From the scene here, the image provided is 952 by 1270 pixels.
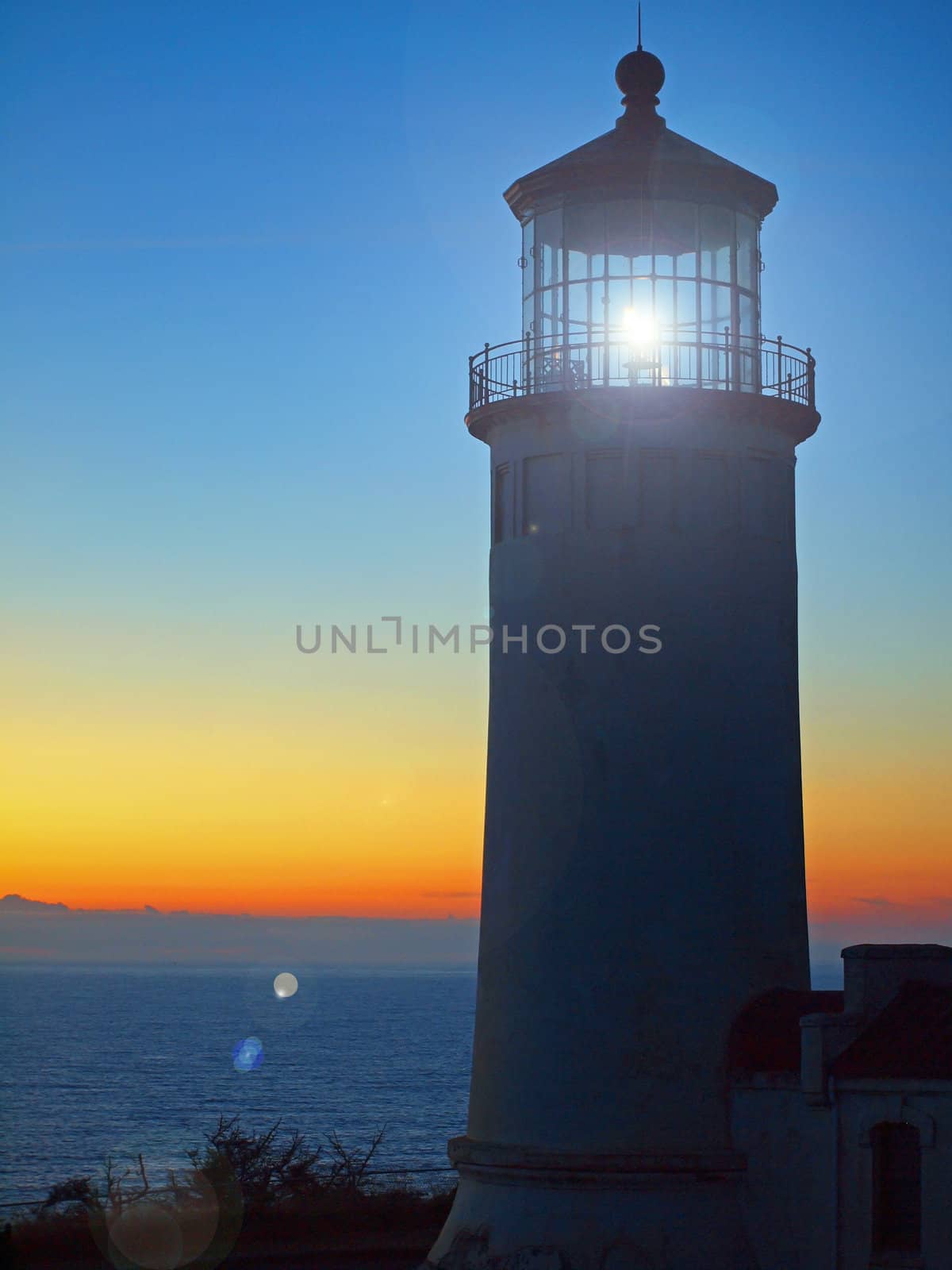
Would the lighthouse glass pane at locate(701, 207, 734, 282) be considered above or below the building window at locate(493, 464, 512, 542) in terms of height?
above

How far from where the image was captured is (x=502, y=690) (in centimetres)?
1966

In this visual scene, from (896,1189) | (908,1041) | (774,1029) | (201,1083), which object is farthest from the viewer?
(201,1083)

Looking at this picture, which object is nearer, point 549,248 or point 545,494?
point 545,494

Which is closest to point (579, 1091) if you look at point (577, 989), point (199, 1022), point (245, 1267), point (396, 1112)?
point (577, 989)

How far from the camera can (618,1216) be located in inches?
699

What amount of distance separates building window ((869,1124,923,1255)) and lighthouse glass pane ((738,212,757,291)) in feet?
31.7

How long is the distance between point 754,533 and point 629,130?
5013 millimetres

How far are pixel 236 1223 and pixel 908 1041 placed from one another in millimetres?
9746

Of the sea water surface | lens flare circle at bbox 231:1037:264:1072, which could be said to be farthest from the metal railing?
lens flare circle at bbox 231:1037:264:1072

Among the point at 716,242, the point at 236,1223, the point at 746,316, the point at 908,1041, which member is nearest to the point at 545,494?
the point at 746,316

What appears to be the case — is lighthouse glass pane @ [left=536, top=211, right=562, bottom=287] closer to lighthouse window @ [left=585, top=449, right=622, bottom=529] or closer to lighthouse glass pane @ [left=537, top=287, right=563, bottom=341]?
lighthouse glass pane @ [left=537, top=287, right=563, bottom=341]

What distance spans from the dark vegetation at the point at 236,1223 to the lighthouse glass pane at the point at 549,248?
11950mm

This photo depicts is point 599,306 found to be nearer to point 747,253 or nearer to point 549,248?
point 549,248

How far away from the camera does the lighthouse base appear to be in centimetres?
1766
